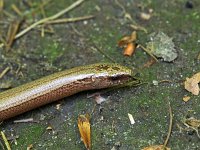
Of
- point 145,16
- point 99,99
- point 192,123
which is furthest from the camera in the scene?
point 145,16

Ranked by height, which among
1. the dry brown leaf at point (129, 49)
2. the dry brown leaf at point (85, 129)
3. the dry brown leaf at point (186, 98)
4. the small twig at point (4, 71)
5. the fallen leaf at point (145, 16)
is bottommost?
the dry brown leaf at point (85, 129)

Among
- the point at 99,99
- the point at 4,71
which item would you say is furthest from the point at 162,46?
the point at 4,71

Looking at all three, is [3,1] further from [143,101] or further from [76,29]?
[143,101]

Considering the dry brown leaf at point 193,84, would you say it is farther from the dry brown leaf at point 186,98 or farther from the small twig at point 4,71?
the small twig at point 4,71

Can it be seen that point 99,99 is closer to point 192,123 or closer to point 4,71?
point 192,123

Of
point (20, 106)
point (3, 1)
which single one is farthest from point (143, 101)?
point (3, 1)

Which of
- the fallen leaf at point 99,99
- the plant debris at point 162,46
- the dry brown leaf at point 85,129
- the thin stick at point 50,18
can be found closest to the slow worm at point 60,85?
the fallen leaf at point 99,99
